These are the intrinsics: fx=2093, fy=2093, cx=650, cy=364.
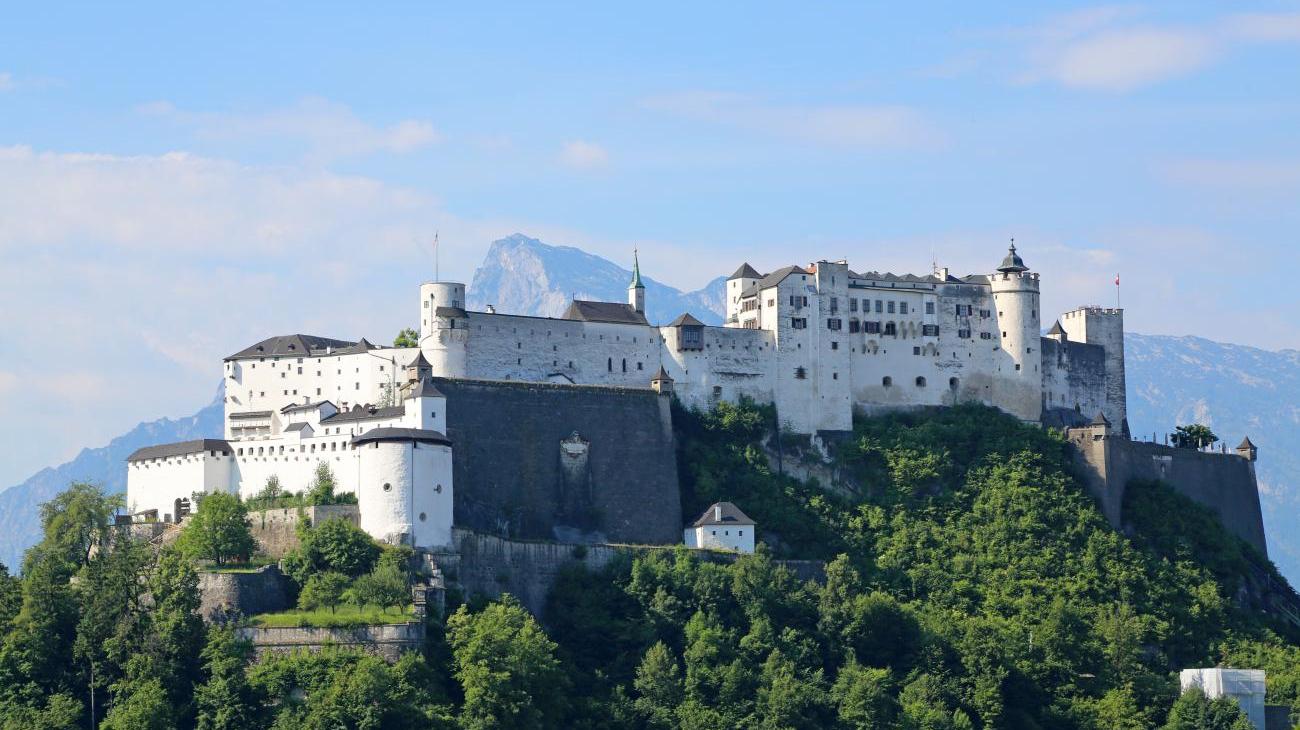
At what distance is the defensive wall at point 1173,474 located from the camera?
8156cm

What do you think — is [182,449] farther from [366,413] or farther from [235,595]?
[235,595]

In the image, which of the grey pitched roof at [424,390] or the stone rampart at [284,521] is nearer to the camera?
the stone rampart at [284,521]

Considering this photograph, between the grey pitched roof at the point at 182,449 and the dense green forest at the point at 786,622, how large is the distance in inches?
182

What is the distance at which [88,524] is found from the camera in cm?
6719

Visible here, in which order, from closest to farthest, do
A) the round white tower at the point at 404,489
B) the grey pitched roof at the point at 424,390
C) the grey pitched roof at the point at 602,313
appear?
the round white tower at the point at 404,489
the grey pitched roof at the point at 424,390
the grey pitched roof at the point at 602,313

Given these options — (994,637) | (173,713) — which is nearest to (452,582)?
(173,713)

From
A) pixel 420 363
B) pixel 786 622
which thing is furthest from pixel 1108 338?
pixel 420 363

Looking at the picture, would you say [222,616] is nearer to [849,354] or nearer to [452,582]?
[452,582]

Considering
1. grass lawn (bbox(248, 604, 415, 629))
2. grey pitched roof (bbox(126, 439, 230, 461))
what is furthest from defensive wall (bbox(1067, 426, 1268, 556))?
grey pitched roof (bbox(126, 439, 230, 461))

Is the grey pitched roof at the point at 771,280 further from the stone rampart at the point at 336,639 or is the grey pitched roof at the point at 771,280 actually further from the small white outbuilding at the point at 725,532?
the stone rampart at the point at 336,639

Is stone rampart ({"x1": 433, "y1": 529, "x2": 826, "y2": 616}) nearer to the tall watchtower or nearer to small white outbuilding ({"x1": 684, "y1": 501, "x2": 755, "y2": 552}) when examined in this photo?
small white outbuilding ({"x1": 684, "y1": 501, "x2": 755, "y2": 552})

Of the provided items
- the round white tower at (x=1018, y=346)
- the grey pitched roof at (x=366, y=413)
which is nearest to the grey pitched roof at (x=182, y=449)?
the grey pitched roof at (x=366, y=413)

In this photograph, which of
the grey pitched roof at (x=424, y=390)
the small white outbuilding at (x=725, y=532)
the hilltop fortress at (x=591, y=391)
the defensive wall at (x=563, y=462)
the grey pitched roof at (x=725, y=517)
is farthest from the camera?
the grey pitched roof at (x=725, y=517)

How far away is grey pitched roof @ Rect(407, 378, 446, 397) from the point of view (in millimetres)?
69812
